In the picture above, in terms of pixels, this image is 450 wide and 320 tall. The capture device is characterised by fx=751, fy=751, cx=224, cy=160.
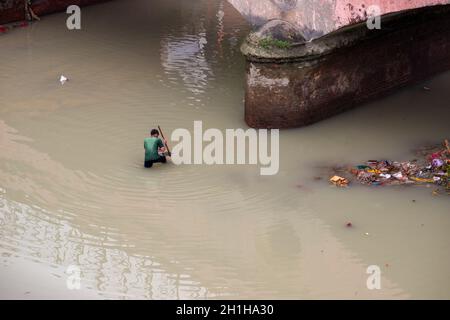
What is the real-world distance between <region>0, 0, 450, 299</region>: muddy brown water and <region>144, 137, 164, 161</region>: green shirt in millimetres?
259

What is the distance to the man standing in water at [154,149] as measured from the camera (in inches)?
429

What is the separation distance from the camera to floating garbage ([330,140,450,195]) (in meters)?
10.8

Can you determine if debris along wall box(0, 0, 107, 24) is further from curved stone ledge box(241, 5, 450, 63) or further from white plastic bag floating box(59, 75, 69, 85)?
curved stone ledge box(241, 5, 450, 63)

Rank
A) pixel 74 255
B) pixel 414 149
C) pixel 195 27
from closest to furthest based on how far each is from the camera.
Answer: pixel 74 255
pixel 414 149
pixel 195 27

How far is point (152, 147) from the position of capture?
430 inches

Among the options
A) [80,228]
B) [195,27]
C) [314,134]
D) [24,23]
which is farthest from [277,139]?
[24,23]

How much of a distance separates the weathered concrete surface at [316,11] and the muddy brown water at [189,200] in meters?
1.82

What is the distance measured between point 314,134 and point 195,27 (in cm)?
614

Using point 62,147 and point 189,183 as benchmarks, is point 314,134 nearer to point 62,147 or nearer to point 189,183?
point 189,183

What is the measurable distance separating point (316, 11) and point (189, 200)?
3472 mm

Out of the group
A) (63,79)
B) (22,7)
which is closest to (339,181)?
(63,79)

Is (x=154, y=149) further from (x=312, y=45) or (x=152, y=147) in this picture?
(x=312, y=45)

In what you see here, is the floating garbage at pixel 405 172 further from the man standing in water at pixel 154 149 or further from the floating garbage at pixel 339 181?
the man standing in water at pixel 154 149

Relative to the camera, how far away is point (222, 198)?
34.5 feet
